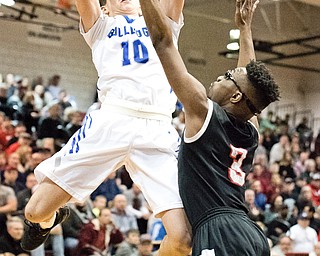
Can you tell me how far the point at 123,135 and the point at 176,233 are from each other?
767mm

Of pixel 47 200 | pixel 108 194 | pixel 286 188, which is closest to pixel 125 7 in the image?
pixel 47 200

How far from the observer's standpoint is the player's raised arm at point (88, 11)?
16.5 ft

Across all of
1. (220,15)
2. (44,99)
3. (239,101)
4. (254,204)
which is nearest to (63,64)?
(44,99)

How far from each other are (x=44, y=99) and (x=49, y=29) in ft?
13.0

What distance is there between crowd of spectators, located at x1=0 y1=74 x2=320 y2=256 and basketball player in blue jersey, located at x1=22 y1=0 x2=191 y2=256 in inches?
145

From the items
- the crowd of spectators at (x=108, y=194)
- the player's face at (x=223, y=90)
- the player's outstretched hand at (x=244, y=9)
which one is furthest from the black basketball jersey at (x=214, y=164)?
the crowd of spectators at (x=108, y=194)

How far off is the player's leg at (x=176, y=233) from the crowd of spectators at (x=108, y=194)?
402 cm

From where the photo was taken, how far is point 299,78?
24156 mm

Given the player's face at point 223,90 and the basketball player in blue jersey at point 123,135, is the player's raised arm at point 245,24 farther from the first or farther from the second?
the player's face at point 223,90

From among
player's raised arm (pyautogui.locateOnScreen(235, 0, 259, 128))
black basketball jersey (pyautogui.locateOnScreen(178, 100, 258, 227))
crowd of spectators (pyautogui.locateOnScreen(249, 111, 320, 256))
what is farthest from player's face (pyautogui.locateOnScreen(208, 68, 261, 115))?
crowd of spectators (pyautogui.locateOnScreen(249, 111, 320, 256))

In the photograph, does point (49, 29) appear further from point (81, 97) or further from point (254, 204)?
point (254, 204)

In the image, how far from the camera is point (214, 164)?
4156 mm

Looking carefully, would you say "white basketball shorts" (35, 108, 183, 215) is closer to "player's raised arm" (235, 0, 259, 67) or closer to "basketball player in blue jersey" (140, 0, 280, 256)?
"basketball player in blue jersey" (140, 0, 280, 256)

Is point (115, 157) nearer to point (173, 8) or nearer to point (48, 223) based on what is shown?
point (48, 223)
